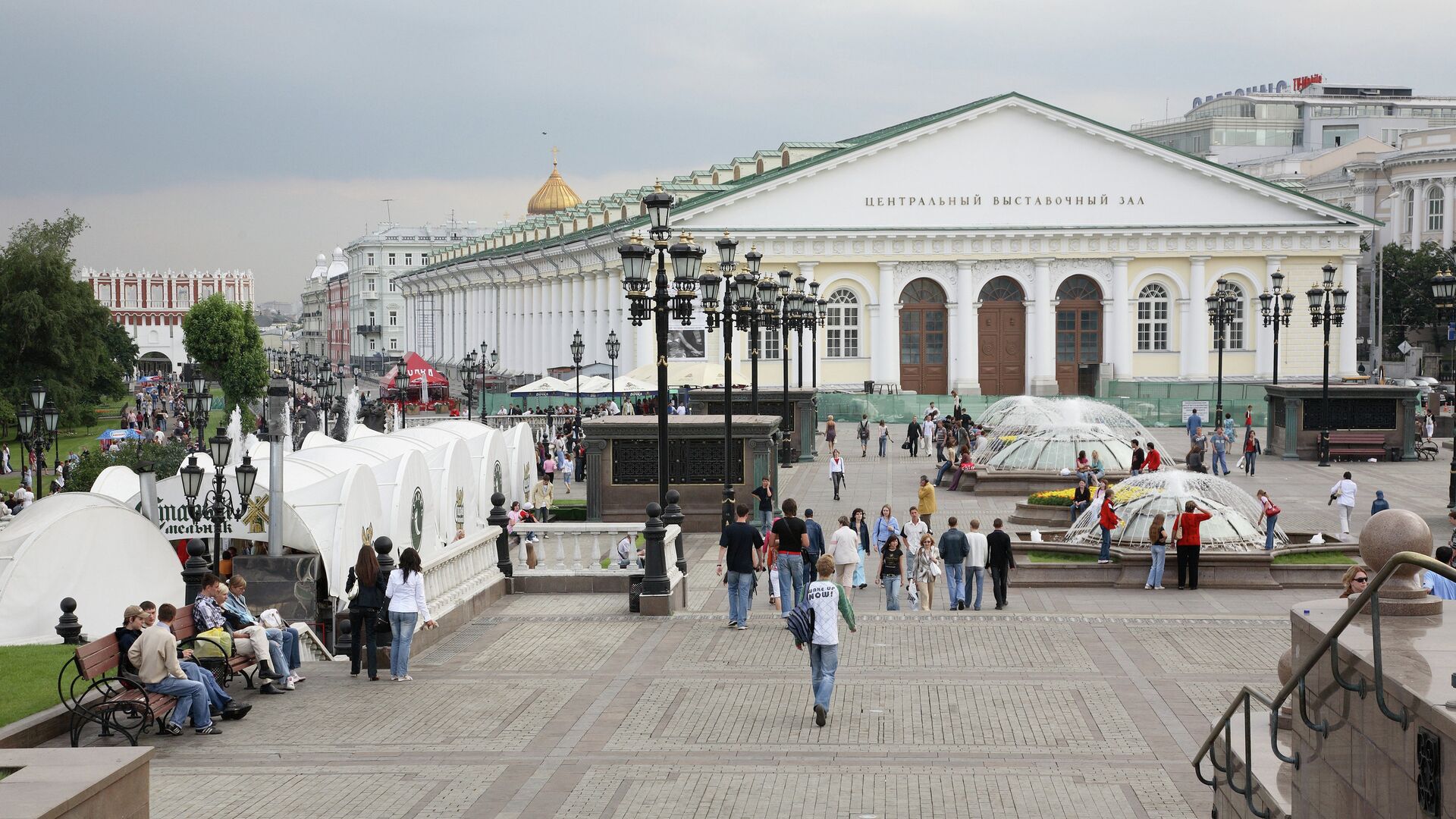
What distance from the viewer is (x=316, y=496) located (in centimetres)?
2100

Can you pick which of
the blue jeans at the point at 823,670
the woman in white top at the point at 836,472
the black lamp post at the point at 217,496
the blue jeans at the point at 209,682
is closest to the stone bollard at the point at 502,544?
the black lamp post at the point at 217,496

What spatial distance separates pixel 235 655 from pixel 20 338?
71314 mm

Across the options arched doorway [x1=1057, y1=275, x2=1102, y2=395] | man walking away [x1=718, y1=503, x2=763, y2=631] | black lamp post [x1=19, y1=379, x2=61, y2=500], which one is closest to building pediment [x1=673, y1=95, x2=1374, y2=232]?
arched doorway [x1=1057, y1=275, x2=1102, y2=395]

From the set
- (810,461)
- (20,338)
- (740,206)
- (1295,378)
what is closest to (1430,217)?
(1295,378)

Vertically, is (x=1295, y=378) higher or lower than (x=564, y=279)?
lower

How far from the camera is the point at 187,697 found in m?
13.1

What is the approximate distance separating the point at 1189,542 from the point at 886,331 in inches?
1957

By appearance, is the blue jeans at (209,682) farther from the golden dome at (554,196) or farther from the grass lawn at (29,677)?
the golden dome at (554,196)

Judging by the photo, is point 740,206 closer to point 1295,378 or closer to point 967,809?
point 1295,378

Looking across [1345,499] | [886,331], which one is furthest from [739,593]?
[886,331]

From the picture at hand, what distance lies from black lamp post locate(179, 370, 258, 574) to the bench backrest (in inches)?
254

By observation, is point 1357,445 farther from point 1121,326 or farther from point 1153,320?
point 1153,320

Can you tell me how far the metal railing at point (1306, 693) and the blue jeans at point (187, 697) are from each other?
799cm

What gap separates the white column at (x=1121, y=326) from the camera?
71.3 metres
